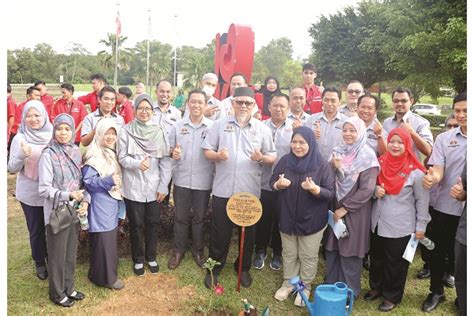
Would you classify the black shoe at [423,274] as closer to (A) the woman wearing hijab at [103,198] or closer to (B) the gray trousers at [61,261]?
(A) the woman wearing hijab at [103,198]

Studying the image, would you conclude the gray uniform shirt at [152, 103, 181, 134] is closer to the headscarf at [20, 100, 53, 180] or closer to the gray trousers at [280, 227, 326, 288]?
the headscarf at [20, 100, 53, 180]

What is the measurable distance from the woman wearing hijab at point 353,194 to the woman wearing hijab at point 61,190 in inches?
90.0

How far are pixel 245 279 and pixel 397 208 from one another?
164 centimetres

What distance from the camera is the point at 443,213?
3627 millimetres

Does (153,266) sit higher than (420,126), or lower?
lower

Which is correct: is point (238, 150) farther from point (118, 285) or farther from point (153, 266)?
point (118, 285)

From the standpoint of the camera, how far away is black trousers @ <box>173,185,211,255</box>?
4.12m

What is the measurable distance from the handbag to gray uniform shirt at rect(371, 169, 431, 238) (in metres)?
2.70

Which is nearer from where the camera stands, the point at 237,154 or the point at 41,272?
the point at 237,154

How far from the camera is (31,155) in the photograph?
356cm

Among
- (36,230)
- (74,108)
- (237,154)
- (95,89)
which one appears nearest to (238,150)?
(237,154)

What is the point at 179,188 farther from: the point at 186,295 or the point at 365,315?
the point at 365,315

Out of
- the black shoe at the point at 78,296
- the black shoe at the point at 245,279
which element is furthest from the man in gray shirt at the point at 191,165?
the black shoe at the point at 78,296

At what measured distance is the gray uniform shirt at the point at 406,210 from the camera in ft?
11.1
